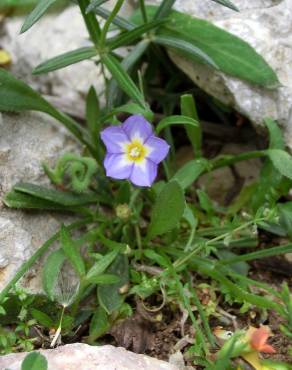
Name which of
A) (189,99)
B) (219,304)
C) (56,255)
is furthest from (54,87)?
(219,304)

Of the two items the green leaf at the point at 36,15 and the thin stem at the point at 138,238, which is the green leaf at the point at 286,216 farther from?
the green leaf at the point at 36,15

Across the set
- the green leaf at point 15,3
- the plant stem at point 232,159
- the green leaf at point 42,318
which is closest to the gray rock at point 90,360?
the green leaf at point 42,318

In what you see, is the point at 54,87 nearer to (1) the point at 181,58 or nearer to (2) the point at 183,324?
(1) the point at 181,58

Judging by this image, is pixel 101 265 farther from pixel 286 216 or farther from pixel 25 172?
pixel 286 216

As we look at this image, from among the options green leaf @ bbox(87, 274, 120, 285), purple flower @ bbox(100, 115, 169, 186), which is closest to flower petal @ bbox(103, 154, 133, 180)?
purple flower @ bbox(100, 115, 169, 186)

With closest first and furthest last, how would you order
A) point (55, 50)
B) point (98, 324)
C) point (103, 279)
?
point (103, 279), point (98, 324), point (55, 50)

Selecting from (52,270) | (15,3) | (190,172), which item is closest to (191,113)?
(190,172)

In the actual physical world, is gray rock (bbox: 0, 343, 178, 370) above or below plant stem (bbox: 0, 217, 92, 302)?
below

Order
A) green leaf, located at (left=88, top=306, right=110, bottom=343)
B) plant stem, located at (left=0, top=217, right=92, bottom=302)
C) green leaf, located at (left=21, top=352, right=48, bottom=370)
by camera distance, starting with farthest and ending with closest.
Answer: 1. green leaf, located at (left=88, top=306, right=110, bottom=343)
2. plant stem, located at (left=0, top=217, right=92, bottom=302)
3. green leaf, located at (left=21, top=352, right=48, bottom=370)

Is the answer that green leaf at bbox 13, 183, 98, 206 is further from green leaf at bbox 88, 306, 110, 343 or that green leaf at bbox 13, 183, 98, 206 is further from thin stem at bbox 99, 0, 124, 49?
thin stem at bbox 99, 0, 124, 49
